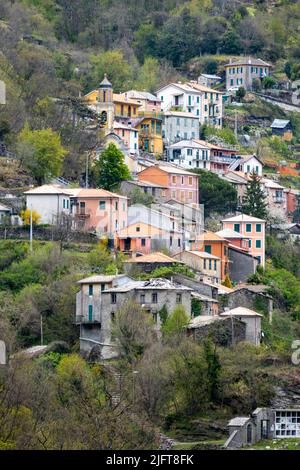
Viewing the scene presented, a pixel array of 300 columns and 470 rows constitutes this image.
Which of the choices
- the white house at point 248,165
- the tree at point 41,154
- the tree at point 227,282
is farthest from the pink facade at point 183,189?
the tree at point 227,282

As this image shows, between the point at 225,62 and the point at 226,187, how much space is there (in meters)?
38.5

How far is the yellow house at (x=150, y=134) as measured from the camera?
131m

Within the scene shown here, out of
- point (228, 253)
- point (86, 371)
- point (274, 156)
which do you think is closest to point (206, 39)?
point (274, 156)

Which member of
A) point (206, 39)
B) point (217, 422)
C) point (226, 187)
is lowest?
point (217, 422)

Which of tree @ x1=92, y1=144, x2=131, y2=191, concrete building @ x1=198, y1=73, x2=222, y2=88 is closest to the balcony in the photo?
tree @ x1=92, y1=144, x2=131, y2=191

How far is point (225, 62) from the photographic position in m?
160

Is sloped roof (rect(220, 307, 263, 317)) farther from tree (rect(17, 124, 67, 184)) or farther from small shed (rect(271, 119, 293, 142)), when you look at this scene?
small shed (rect(271, 119, 293, 142))

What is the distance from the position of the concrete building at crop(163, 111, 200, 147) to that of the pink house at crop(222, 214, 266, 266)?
1716 centimetres

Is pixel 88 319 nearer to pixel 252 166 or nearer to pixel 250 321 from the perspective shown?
pixel 250 321

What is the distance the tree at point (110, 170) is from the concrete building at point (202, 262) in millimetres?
10782

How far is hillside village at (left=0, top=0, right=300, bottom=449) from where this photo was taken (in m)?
83.4

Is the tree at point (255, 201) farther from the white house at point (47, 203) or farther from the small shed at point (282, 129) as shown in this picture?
the small shed at point (282, 129)

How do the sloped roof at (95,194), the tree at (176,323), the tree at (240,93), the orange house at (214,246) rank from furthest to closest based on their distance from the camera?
the tree at (240,93) < the orange house at (214,246) < the sloped roof at (95,194) < the tree at (176,323)
